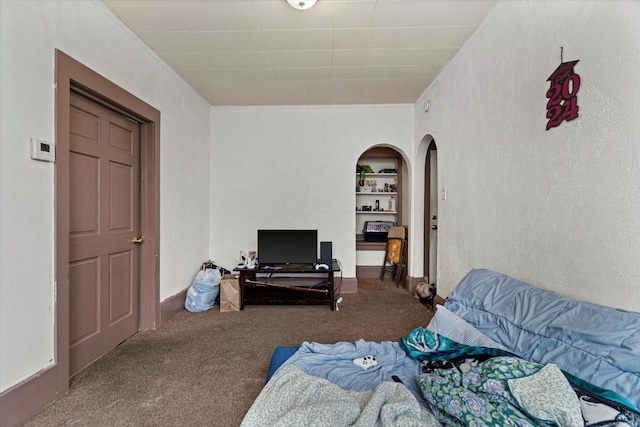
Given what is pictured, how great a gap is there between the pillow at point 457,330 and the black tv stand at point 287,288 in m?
1.70

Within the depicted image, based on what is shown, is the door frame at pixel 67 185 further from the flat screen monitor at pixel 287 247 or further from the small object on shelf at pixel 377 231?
the small object on shelf at pixel 377 231

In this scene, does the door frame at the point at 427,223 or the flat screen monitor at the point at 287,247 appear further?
the door frame at the point at 427,223

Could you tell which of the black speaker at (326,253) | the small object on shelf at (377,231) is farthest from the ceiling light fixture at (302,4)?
the small object on shelf at (377,231)

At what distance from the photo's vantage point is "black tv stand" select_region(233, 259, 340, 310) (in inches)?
134

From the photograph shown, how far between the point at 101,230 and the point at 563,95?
10.5 feet

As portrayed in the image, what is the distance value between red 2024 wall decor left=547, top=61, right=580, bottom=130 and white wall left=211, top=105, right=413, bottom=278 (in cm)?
244

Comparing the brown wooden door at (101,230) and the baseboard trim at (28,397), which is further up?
the brown wooden door at (101,230)

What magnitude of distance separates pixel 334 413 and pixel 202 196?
333cm

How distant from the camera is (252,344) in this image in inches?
97.7

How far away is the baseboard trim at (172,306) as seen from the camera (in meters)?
2.88

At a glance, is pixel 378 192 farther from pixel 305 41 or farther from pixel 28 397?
pixel 28 397

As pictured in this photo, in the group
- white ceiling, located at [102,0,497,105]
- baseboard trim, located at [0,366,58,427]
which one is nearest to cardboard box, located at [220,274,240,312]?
baseboard trim, located at [0,366,58,427]

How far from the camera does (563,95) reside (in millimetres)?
1461

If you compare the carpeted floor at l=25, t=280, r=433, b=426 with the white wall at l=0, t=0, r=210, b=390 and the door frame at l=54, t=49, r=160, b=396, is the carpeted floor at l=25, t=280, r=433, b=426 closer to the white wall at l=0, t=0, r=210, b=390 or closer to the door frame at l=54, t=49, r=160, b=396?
the door frame at l=54, t=49, r=160, b=396
